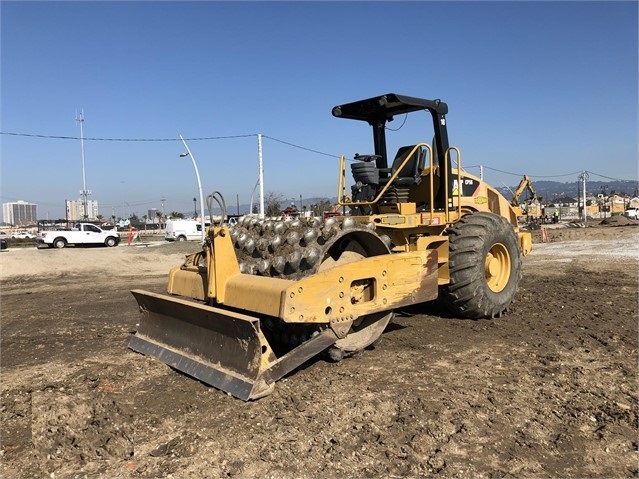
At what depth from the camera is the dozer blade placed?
4328 mm

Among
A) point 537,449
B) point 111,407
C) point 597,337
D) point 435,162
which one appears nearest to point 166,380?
point 111,407

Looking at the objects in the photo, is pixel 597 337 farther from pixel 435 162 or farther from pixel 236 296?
pixel 236 296

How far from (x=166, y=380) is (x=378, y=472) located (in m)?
2.47

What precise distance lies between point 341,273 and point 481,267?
2.50 metres

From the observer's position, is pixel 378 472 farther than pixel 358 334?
No

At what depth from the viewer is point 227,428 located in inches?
151

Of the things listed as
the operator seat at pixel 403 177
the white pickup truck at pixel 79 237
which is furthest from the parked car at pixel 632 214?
the operator seat at pixel 403 177

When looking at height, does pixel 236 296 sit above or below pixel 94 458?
above

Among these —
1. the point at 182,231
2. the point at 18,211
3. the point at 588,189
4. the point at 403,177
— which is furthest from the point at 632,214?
the point at 18,211

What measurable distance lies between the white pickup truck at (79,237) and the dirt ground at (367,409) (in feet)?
92.3

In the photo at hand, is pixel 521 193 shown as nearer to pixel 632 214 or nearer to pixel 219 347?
pixel 219 347

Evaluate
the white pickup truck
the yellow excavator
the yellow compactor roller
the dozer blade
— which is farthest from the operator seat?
the white pickup truck

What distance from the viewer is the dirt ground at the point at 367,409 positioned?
3.34 metres

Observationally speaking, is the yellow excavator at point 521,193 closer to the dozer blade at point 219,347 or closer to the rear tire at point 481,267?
the rear tire at point 481,267
